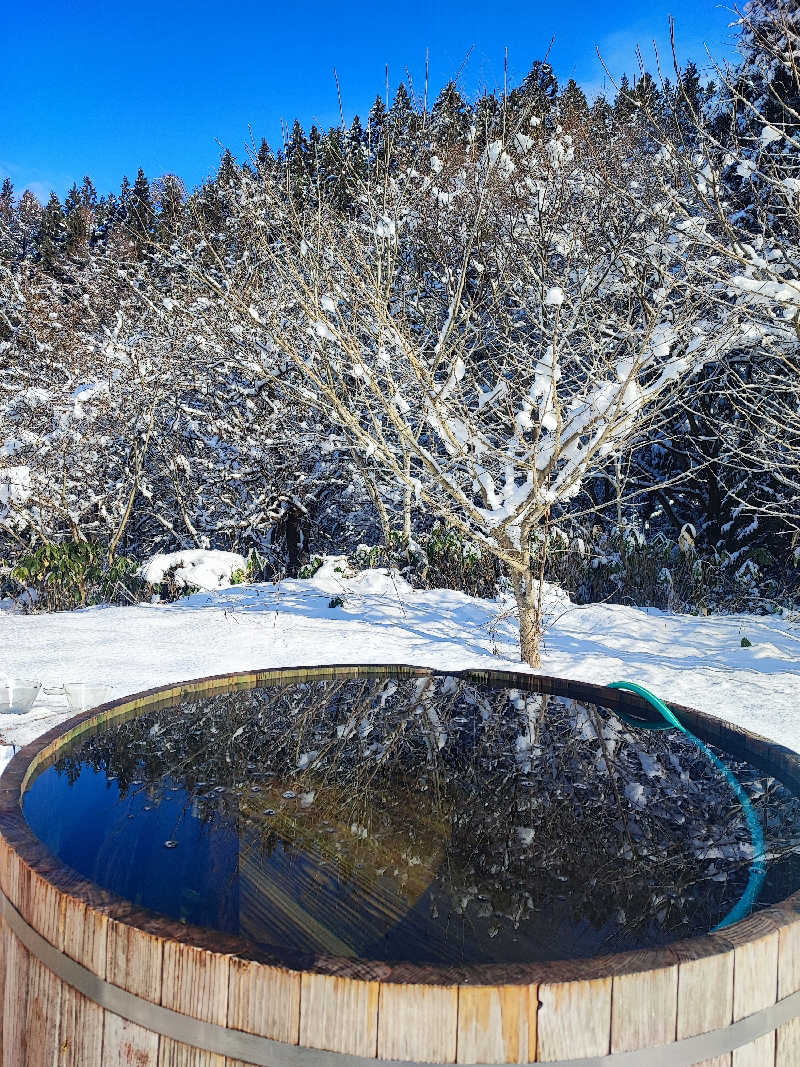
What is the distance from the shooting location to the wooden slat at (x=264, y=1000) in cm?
98

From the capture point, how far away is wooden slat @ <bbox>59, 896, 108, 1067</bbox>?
1108 mm

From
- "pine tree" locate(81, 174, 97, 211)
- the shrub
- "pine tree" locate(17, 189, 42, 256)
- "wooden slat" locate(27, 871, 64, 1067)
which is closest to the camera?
"wooden slat" locate(27, 871, 64, 1067)

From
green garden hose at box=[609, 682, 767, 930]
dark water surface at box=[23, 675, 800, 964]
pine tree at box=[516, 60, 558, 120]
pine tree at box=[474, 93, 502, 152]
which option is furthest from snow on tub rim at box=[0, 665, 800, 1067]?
pine tree at box=[516, 60, 558, 120]

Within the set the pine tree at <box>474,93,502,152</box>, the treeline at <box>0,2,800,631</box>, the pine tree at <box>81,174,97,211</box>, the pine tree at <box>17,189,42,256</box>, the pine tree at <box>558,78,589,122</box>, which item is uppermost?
the pine tree at <box>81,174,97,211</box>

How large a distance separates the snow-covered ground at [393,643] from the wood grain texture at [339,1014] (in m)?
3.03

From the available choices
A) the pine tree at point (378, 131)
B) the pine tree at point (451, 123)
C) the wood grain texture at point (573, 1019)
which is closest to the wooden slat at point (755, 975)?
the wood grain texture at point (573, 1019)

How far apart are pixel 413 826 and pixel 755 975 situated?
942mm

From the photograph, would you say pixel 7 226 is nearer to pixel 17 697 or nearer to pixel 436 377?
pixel 436 377

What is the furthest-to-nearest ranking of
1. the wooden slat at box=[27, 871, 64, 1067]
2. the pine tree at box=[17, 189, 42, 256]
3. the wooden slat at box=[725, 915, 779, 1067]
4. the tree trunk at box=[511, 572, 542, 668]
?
the pine tree at box=[17, 189, 42, 256] < the tree trunk at box=[511, 572, 542, 668] < the wooden slat at box=[27, 871, 64, 1067] < the wooden slat at box=[725, 915, 779, 1067]

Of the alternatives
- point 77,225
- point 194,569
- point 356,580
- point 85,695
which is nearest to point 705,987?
point 85,695

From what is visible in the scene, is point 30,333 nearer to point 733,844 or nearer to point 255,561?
point 255,561

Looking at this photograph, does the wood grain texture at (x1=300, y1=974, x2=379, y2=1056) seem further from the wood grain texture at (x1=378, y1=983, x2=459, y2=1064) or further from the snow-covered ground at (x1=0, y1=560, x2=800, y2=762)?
the snow-covered ground at (x1=0, y1=560, x2=800, y2=762)

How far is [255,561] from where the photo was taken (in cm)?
809

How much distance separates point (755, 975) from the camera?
3.56 ft
